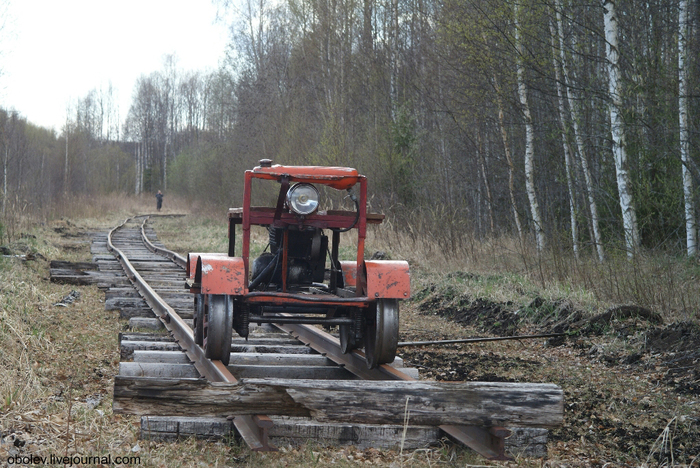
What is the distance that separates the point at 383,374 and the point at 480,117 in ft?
37.9

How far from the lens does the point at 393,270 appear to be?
505 cm

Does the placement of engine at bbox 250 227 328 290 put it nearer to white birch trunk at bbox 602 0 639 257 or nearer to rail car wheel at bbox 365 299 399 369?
rail car wheel at bbox 365 299 399 369

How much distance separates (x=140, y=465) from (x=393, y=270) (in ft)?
7.75

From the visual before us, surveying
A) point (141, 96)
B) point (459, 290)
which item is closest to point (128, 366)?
point (459, 290)

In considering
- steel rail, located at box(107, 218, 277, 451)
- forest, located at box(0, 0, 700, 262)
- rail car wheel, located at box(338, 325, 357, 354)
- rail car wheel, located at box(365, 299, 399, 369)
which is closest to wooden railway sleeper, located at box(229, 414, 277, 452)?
steel rail, located at box(107, 218, 277, 451)

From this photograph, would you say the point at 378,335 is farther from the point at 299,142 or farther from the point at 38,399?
the point at 299,142

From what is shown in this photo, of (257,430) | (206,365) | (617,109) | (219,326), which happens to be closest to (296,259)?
(219,326)

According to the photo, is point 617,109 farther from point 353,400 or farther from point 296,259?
point 353,400

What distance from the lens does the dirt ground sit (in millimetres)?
3979

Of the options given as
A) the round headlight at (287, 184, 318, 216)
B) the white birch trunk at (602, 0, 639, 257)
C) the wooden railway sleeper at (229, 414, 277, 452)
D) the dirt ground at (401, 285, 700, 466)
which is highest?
the white birch trunk at (602, 0, 639, 257)

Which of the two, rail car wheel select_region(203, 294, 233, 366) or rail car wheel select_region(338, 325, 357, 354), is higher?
rail car wheel select_region(203, 294, 233, 366)

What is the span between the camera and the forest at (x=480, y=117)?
11.4 m

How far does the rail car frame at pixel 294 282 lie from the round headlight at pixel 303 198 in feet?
0.05

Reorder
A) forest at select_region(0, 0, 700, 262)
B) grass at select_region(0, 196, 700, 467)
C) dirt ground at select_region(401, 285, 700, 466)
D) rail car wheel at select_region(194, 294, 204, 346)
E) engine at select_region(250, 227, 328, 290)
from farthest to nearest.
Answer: forest at select_region(0, 0, 700, 262) < rail car wheel at select_region(194, 294, 204, 346) < engine at select_region(250, 227, 328, 290) < dirt ground at select_region(401, 285, 700, 466) < grass at select_region(0, 196, 700, 467)
